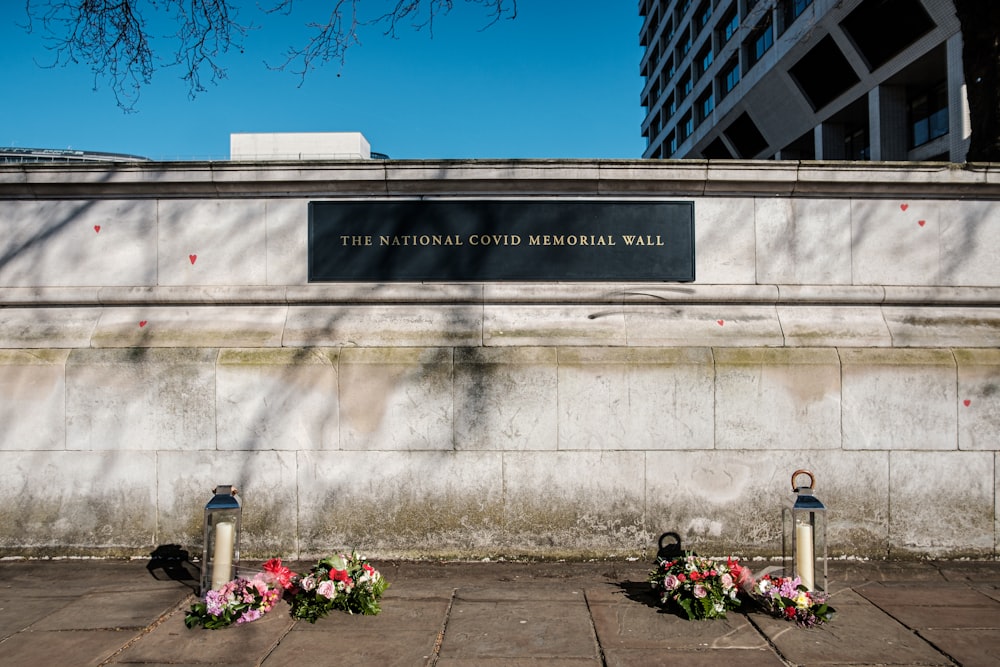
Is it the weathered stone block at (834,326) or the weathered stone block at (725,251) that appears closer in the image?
the weathered stone block at (834,326)

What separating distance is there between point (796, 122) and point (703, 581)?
3802cm

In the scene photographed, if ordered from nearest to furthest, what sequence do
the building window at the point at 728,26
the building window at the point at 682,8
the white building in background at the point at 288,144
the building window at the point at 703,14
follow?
1. the white building in background at the point at 288,144
2. the building window at the point at 728,26
3. the building window at the point at 703,14
4. the building window at the point at 682,8

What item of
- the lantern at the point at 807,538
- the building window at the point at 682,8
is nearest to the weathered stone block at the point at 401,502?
the lantern at the point at 807,538

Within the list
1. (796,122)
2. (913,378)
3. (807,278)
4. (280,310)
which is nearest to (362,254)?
(280,310)

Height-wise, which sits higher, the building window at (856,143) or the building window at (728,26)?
the building window at (728,26)

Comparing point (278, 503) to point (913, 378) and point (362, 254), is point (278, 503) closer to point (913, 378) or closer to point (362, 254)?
point (362, 254)

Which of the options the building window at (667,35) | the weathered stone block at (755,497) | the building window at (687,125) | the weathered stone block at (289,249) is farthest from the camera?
the building window at (667,35)

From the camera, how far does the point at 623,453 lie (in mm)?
5785

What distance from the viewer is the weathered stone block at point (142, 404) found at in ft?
19.2

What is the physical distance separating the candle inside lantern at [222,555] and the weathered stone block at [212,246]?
2505mm

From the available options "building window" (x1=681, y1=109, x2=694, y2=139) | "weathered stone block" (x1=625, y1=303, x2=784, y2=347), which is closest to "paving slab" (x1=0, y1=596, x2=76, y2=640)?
"weathered stone block" (x1=625, y1=303, x2=784, y2=347)

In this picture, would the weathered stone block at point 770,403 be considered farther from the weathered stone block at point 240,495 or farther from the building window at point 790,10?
the building window at point 790,10

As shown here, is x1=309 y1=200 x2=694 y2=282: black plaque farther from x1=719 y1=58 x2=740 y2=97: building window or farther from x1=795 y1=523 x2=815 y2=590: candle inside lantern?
x1=719 y1=58 x2=740 y2=97: building window

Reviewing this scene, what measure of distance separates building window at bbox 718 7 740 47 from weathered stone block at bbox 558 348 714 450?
138 feet
